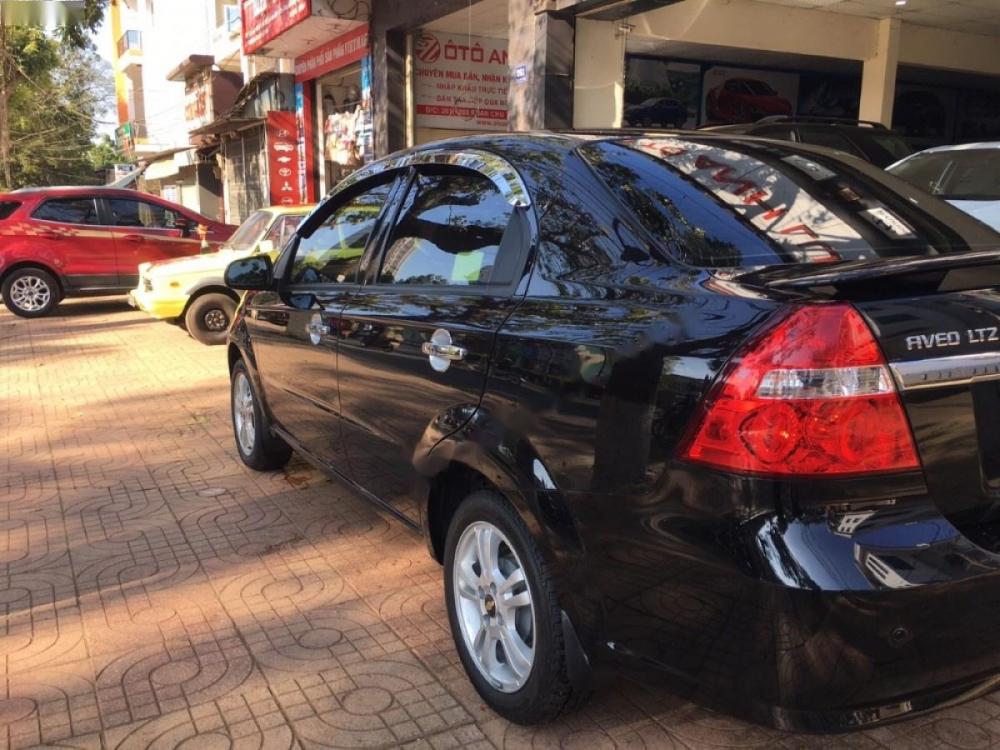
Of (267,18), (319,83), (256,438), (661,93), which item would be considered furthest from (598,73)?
(319,83)

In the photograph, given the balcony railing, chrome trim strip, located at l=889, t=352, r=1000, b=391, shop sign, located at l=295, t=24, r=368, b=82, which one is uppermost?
the balcony railing

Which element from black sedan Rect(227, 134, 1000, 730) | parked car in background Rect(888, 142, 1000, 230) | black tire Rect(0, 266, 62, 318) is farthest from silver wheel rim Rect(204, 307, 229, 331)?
black sedan Rect(227, 134, 1000, 730)

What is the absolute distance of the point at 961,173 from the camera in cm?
696

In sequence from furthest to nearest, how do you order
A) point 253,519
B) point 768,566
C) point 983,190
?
point 983,190 < point 253,519 < point 768,566

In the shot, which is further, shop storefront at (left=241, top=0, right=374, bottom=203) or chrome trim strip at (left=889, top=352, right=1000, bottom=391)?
shop storefront at (left=241, top=0, right=374, bottom=203)

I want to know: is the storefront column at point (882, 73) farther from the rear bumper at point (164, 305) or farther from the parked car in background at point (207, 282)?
the rear bumper at point (164, 305)

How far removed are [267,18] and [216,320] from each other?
699 cm

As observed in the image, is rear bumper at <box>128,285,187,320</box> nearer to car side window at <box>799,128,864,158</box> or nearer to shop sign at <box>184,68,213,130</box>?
car side window at <box>799,128,864,158</box>

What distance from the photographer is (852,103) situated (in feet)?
48.6

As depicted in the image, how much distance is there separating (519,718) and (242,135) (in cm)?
2138

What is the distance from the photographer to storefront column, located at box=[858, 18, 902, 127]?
39.7 feet

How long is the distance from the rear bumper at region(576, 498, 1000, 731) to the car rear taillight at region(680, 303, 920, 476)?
0.39 feet

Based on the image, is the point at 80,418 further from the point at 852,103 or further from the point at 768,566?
the point at 852,103

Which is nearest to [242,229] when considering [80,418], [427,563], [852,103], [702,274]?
[80,418]
